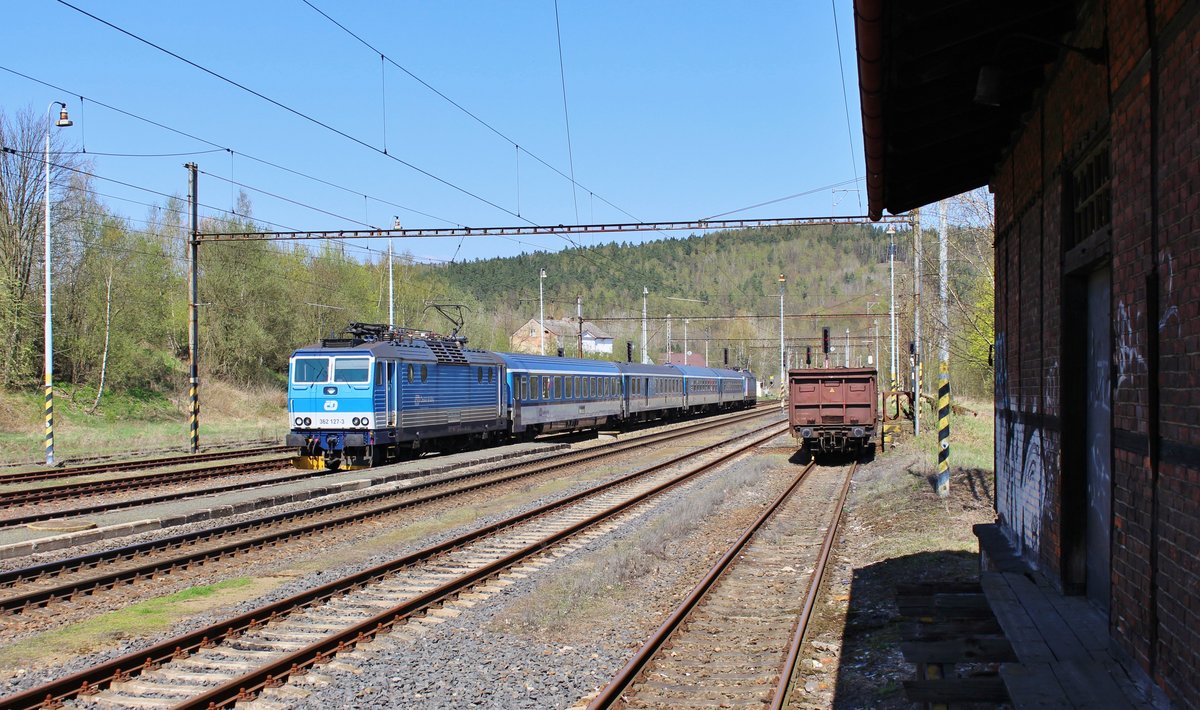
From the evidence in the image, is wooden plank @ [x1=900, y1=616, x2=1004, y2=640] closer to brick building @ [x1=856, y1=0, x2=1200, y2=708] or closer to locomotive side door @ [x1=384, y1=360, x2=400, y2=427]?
brick building @ [x1=856, y1=0, x2=1200, y2=708]

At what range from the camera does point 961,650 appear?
6195 mm

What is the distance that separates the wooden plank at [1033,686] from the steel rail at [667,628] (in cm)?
265

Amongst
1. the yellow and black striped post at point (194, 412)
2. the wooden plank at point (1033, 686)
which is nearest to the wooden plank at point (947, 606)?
the wooden plank at point (1033, 686)

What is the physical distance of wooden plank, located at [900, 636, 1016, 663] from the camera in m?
6.00

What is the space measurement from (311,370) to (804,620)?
1596cm

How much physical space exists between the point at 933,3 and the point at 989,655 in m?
3.79

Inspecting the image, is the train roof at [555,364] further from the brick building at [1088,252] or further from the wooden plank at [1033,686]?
the wooden plank at [1033,686]

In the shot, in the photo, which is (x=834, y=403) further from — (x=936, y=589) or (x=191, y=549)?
(x=936, y=589)

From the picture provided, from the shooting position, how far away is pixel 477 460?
78.5 ft

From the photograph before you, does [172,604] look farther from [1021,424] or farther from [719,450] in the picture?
[719,450]

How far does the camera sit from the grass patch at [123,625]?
314 inches

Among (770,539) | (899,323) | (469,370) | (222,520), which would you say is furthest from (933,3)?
(899,323)

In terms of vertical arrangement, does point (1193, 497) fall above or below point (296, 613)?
above

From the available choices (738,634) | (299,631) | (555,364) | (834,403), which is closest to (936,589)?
(738,634)
